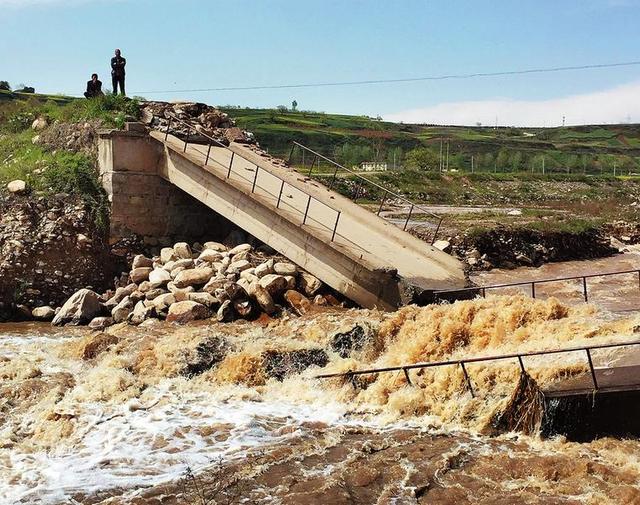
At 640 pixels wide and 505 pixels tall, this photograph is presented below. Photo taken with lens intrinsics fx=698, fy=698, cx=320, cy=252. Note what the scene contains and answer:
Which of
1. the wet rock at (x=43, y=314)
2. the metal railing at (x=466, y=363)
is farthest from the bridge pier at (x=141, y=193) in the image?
the metal railing at (x=466, y=363)

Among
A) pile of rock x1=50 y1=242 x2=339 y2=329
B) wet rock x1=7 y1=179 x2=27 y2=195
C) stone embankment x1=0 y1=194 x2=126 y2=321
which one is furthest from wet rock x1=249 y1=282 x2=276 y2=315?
wet rock x1=7 y1=179 x2=27 y2=195

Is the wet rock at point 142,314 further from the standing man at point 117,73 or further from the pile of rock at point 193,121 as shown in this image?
the standing man at point 117,73

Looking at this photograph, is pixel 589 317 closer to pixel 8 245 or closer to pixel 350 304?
pixel 350 304

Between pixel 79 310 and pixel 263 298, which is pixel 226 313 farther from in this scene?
pixel 79 310

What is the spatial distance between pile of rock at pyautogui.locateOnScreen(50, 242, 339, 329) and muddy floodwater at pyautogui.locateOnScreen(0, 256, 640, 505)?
1.08 metres

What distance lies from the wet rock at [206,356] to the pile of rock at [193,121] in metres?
10.6

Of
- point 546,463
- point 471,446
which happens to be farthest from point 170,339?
point 546,463

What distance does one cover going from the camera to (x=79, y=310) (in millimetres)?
19578

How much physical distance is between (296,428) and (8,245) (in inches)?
514

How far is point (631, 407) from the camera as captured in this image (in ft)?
35.1

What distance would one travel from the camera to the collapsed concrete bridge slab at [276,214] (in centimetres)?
1825

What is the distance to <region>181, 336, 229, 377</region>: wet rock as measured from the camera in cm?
1465

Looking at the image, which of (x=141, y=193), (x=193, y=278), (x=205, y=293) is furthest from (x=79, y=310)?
(x=141, y=193)

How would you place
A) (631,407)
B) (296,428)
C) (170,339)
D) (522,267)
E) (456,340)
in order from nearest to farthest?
1. (631,407)
2. (296,428)
3. (456,340)
4. (170,339)
5. (522,267)
